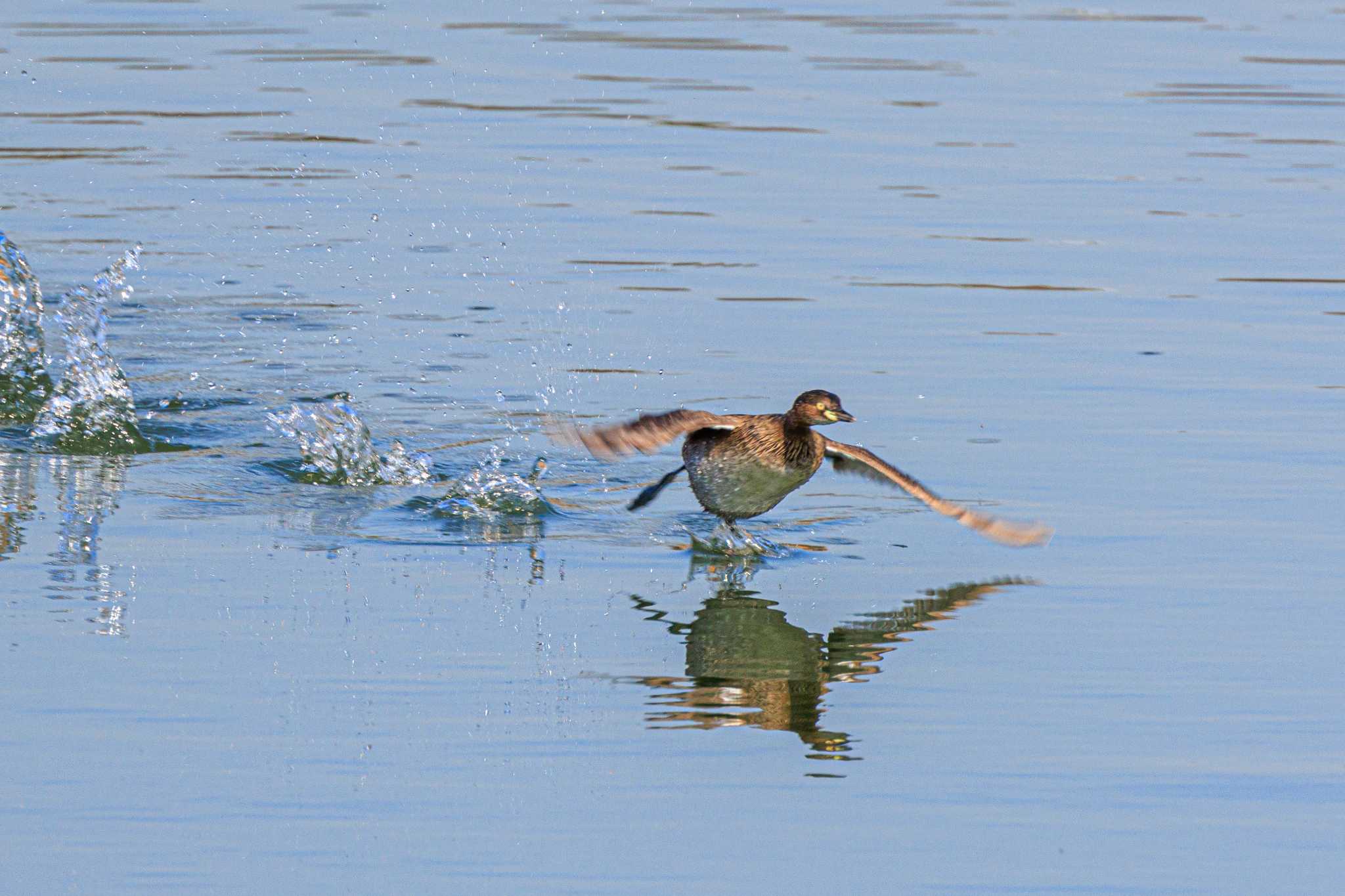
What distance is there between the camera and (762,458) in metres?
8.91

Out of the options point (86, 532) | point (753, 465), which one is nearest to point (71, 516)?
point (86, 532)

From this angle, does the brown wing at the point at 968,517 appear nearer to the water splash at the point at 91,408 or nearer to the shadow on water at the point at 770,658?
the shadow on water at the point at 770,658

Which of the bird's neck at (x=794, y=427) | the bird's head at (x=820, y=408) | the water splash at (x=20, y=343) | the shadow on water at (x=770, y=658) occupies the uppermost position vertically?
the water splash at (x=20, y=343)

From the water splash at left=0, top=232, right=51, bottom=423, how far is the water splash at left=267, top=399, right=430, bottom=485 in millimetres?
1580

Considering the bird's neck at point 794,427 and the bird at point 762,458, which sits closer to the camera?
the bird at point 762,458

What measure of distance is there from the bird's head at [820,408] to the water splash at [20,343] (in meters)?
3.90

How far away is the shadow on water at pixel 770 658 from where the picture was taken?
22.1 ft

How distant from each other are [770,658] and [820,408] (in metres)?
1.65

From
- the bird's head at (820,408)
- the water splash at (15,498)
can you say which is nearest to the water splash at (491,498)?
the bird's head at (820,408)

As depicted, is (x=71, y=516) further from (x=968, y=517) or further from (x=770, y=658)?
(x=968, y=517)

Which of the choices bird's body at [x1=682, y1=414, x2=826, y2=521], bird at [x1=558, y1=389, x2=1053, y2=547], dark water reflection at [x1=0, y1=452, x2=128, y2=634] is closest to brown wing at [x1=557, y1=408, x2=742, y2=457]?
→ bird at [x1=558, y1=389, x2=1053, y2=547]

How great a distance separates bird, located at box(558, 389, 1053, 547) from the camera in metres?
8.49

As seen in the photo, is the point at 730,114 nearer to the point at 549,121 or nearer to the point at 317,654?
the point at 549,121

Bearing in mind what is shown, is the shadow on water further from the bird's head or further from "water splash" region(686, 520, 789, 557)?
the bird's head
